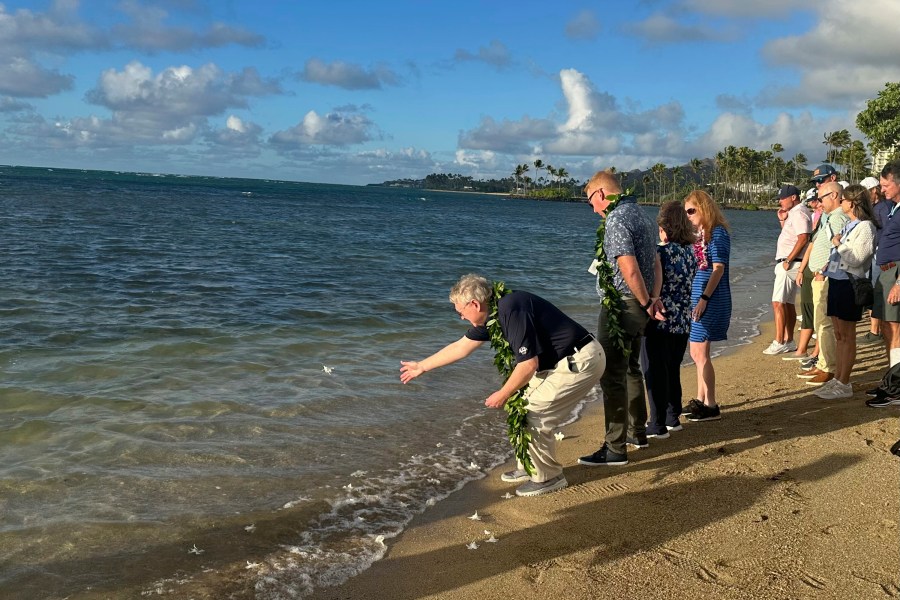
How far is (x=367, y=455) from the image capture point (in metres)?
6.12

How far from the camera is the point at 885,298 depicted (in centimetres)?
667

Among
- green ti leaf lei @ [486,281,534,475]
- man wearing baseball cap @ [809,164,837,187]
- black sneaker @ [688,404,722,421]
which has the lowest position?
black sneaker @ [688,404,722,421]

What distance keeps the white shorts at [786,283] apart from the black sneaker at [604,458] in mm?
4797

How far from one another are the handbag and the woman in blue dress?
1.20 metres

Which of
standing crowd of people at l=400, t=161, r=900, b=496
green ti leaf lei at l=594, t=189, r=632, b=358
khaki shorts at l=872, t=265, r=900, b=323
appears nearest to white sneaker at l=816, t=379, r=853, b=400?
standing crowd of people at l=400, t=161, r=900, b=496

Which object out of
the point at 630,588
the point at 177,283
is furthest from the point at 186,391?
the point at 177,283

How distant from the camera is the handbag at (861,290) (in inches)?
261

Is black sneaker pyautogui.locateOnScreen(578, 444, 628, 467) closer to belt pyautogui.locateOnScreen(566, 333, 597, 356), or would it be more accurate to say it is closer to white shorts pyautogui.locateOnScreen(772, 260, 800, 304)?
belt pyautogui.locateOnScreen(566, 333, 597, 356)

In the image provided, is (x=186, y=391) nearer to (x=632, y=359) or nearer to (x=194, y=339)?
(x=194, y=339)

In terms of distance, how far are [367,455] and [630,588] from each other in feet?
9.65

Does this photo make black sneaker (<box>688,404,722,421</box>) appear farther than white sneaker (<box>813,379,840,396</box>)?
No

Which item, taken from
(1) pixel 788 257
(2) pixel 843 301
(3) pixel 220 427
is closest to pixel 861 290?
(2) pixel 843 301

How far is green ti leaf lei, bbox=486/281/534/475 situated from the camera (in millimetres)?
4824

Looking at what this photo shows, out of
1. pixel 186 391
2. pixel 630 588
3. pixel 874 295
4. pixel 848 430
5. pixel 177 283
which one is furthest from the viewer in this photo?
pixel 177 283
